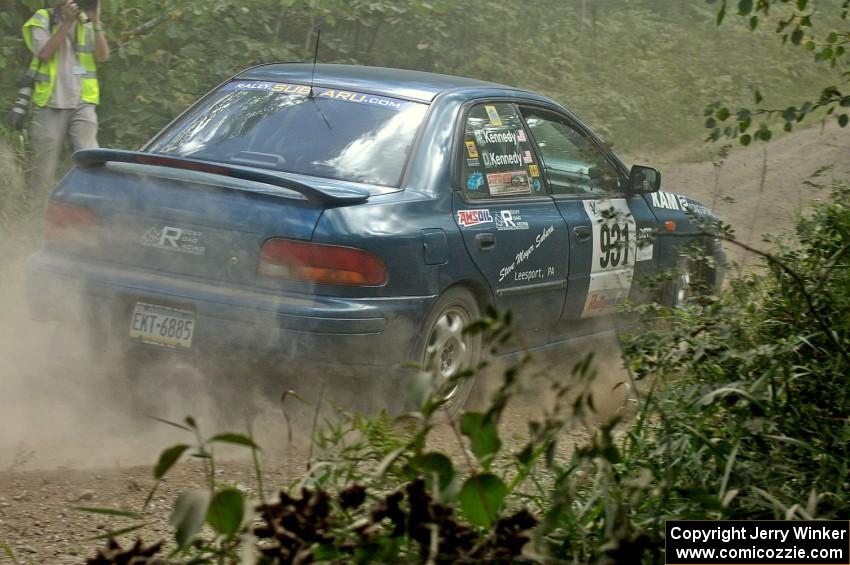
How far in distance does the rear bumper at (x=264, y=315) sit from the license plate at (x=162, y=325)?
3 centimetres

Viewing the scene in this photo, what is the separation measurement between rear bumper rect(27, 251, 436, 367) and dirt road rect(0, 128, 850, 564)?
14.0 inches

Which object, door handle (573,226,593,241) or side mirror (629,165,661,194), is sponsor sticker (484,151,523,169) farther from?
side mirror (629,165,661,194)

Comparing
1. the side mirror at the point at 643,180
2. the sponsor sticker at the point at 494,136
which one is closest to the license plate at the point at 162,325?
the sponsor sticker at the point at 494,136

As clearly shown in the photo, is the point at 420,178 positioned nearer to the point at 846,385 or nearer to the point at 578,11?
the point at 846,385

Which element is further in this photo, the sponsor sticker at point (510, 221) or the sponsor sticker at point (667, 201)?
the sponsor sticker at point (667, 201)

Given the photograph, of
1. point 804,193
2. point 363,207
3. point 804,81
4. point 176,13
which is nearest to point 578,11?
point 804,81

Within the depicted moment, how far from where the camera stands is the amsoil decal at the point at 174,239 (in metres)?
5.48

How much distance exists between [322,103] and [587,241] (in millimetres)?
1624

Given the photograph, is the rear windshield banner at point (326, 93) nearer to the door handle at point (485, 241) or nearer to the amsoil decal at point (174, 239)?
the door handle at point (485, 241)

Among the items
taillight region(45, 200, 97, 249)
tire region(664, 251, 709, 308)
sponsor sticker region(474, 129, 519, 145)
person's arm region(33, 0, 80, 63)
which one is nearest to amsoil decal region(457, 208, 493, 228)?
sponsor sticker region(474, 129, 519, 145)

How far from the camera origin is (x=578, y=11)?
20.2 m

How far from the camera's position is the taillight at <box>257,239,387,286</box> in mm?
5332

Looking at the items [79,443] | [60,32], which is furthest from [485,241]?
[60,32]

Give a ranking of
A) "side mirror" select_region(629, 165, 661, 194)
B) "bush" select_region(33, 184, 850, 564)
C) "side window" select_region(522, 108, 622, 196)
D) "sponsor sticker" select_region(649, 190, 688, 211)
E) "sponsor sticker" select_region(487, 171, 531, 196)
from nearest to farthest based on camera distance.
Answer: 1. "bush" select_region(33, 184, 850, 564)
2. "sponsor sticker" select_region(487, 171, 531, 196)
3. "side window" select_region(522, 108, 622, 196)
4. "side mirror" select_region(629, 165, 661, 194)
5. "sponsor sticker" select_region(649, 190, 688, 211)
